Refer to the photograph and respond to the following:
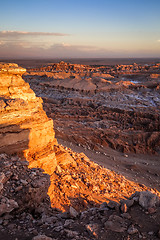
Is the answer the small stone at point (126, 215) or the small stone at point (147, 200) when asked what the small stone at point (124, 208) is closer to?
the small stone at point (126, 215)

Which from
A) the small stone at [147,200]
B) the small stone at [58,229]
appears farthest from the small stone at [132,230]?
the small stone at [58,229]

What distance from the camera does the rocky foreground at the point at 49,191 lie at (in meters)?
2.67

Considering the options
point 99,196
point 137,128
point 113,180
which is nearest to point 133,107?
point 137,128

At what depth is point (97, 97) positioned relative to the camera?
22.1m

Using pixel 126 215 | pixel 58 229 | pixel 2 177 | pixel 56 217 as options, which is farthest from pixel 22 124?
pixel 126 215

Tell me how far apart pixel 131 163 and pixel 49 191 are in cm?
655

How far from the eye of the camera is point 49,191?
4.84 m

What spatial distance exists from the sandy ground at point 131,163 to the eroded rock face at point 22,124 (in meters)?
4.22

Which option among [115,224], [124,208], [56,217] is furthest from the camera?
[56,217]

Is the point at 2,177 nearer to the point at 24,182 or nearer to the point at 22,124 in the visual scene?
the point at 24,182

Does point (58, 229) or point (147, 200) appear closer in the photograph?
point (58, 229)

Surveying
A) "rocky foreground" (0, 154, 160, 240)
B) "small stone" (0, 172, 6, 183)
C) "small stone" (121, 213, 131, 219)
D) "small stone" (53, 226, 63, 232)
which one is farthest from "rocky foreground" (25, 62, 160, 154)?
"small stone" (53, 226, 63, 232)

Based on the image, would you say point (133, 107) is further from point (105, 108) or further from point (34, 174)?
point (34, 174)

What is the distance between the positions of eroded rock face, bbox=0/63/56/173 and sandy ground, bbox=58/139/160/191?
4.22 m
